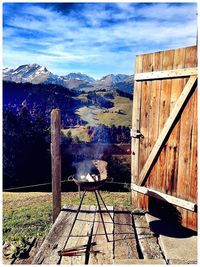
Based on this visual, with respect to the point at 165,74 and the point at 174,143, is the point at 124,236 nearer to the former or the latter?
the point at 174,143

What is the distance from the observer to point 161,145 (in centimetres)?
368

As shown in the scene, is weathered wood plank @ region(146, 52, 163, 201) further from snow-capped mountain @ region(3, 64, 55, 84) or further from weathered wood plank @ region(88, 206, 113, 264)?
snow-capped mountain @ region(3, 64, 55, 84)

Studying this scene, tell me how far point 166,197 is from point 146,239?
60cm

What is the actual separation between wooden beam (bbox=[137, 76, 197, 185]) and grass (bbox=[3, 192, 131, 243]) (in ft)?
4.35

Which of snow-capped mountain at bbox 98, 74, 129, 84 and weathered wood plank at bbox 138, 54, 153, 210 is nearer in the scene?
weathered wood plank at bbox 138, 54, 153, 210

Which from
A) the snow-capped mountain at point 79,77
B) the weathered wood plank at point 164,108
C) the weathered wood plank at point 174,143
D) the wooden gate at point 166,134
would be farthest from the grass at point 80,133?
the weathered wood plank at point 174,143

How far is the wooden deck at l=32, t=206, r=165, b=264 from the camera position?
9.63ft

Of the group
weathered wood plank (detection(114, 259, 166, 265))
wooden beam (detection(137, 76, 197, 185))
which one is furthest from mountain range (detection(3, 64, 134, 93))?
weathered wood plank (detection(114, 259, 166, 265))

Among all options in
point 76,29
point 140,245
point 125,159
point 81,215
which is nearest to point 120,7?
point 76,29

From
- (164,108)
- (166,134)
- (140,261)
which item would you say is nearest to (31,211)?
(140,261)

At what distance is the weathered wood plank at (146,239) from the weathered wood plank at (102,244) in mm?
342

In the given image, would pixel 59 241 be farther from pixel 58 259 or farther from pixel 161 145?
pixel 161 145

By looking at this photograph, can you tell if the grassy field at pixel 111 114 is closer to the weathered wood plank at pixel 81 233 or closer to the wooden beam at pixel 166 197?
the wooden beam at pixel 166 197

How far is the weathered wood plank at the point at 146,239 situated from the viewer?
3055 mm
